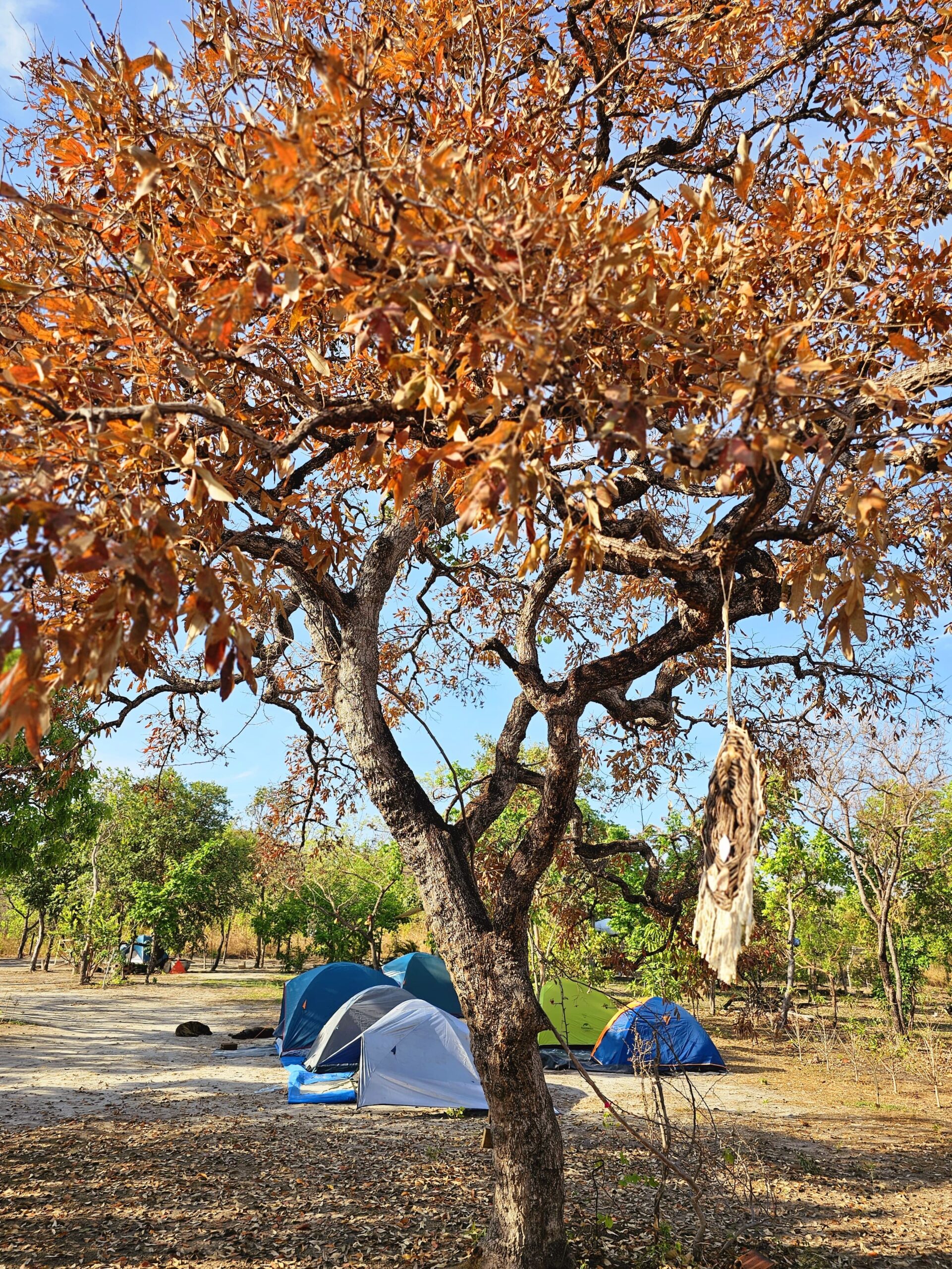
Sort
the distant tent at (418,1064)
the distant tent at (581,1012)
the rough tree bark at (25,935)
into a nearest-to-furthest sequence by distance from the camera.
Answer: the distant tent at (418,1064)
the distant tent at (581,1012)
the rough tree bark at (25,935)

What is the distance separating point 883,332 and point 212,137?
230cm

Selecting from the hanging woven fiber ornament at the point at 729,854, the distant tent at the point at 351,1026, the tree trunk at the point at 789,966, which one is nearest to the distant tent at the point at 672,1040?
the distant tent at the point at 351,1026

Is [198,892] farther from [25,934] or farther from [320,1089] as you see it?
[320,1089]

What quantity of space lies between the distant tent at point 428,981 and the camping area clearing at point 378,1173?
2.95m

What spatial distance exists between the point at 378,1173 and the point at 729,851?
5824mm

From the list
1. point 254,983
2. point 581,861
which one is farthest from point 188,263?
point 254,983

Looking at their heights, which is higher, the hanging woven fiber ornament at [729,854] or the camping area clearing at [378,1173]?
the hanging woven fiber ornament at [729,854]

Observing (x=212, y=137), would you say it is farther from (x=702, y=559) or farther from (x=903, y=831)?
(x=903, y=831)

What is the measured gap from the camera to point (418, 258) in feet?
6.28

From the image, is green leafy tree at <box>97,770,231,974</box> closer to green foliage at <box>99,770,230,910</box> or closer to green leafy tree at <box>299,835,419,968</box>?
green foliage at <box>99,770,230,910</box>

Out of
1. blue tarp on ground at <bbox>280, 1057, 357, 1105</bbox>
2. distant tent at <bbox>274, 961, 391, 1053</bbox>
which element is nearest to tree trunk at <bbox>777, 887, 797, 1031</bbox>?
distant tent at <bbox>274, 961, 391, 1053</bbox>

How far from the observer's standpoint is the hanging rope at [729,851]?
1.77m

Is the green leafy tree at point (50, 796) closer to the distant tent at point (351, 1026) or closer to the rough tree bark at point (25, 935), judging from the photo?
the distant tent at point (351, 1026)

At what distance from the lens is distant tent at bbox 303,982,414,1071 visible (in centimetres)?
1041
